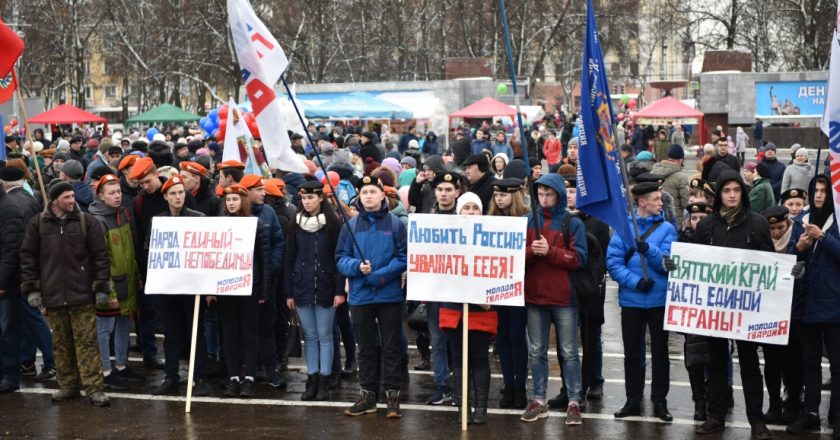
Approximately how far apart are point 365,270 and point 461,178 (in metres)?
1.45

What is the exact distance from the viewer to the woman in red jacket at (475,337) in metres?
8.82

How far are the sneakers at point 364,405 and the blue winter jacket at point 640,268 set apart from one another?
6.72 ft

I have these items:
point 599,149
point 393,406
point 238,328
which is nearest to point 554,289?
point 599,149

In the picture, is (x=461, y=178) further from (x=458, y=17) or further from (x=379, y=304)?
(x=458, y=17)

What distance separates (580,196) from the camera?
8773 mm

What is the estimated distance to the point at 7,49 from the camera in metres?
11.2

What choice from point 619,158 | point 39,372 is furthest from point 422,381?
point 39,372

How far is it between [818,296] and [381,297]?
316cm

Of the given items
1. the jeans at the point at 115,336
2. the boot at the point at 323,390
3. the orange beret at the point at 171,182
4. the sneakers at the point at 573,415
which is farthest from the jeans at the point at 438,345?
the jeans at the point at 115,336

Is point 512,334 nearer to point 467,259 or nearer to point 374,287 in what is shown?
point 467,259

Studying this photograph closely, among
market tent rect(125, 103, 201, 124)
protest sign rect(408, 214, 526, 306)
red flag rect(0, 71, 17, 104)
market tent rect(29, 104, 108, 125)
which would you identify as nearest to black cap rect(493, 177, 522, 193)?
protest sign rect(408, 214, 526, 306)

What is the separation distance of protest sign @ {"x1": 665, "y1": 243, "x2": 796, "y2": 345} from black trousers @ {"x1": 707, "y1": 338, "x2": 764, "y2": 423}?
205mm

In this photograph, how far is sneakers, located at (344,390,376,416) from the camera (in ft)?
30.0

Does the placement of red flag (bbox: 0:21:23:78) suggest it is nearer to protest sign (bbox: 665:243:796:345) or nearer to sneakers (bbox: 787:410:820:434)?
protest sign (bbox: 665:243:796:345)
